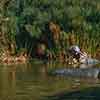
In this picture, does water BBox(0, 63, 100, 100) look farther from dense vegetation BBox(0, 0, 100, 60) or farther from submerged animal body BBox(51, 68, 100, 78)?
dense vegetation BBox(0, 0, 100, 60)

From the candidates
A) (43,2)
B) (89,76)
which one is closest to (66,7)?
(43,2)

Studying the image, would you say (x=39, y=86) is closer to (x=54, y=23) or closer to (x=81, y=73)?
(x=81, y=73)

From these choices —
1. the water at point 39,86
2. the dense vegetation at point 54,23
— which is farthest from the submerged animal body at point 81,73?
the dense vegetation at point 54,23

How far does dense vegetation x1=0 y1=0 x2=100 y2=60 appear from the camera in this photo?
2919cm

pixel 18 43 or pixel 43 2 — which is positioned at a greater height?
Answer: pixel 43 2

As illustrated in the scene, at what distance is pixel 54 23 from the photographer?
99.9 ft

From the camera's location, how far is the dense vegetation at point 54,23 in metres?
29.2

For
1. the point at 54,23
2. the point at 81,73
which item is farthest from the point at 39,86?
the point at 54,23

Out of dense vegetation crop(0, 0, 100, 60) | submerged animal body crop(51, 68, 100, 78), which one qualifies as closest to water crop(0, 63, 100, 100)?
submerged animal body crop(51, 68, 100, 78)

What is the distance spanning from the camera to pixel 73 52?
27.2 meters

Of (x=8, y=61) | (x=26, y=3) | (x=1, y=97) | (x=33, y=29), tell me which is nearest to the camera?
(x=1, y=97)

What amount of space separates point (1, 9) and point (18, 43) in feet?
8.86

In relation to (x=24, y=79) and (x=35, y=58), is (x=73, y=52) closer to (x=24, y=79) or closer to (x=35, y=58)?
(x=35, y=58)

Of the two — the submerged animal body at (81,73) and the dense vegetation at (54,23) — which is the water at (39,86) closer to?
the submerged animal body at (81,73)
